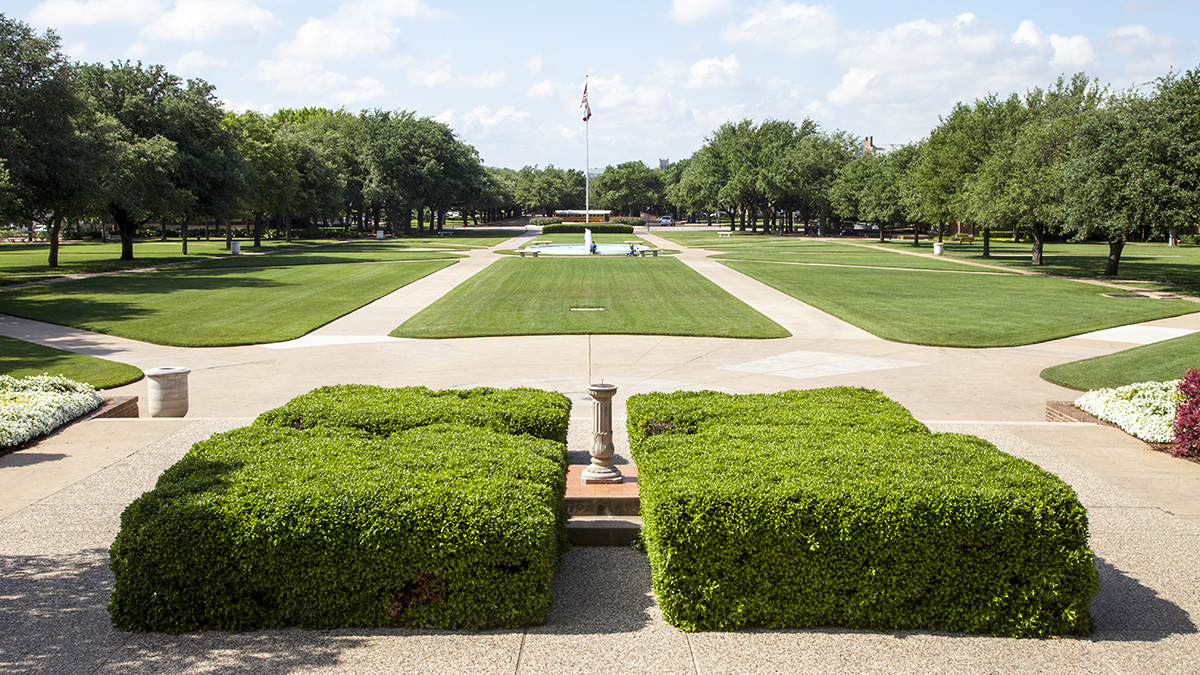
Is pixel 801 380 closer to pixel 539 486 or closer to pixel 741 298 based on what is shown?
pixel 539 486

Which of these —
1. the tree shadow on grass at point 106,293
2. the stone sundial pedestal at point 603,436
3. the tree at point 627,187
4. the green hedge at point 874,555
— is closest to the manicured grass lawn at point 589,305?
the tree shadow on grass at point 106,293

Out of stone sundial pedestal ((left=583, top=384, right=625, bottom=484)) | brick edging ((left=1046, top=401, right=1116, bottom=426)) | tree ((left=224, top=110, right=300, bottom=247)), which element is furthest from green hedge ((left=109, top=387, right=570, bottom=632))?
tree ((left=224, top=110, right=300, bottom=247))

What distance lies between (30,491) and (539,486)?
574cm

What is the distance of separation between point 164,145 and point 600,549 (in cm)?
4003

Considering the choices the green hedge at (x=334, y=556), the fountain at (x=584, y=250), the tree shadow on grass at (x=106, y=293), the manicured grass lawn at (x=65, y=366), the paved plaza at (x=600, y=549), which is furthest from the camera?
the fountain at (x=584, y=250)

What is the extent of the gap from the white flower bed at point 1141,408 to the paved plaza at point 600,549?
0.70ft

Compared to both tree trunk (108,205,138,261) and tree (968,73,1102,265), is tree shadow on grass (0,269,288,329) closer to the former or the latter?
tree trunk (108,205,138,261)

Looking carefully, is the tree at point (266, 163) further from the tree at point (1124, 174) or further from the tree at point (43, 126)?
the tree at point (1124, 174)

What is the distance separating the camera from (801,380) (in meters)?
14.5

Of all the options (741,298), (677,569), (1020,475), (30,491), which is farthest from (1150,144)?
(30,491)

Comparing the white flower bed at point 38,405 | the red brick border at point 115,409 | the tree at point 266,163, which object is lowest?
the red brick border at point 115,409

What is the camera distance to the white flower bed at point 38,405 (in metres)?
9.90

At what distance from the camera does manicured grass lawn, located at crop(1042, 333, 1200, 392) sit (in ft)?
47.3

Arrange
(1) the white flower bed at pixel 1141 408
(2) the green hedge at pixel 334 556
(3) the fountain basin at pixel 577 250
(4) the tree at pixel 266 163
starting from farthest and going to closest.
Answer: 1. (4) the tree at pixel 266 163
2. (3) the fountain basin at pixel 577 250
3. (1) the white flower bed at pixel 1141 408
4. (2) the green hedge at pixel 334 556
